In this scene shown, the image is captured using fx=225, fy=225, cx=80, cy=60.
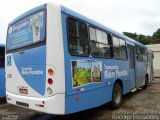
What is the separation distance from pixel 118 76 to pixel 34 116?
3.28 m

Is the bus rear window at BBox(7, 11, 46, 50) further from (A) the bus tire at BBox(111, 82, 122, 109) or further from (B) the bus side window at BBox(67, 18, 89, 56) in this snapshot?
(A) the bus tire at BBox(111, 82, 122, 109)

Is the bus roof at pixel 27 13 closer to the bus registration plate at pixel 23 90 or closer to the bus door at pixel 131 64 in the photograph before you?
the bus registration plate at pixel 23 90

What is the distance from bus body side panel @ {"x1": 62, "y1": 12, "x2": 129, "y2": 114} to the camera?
5.17 meters

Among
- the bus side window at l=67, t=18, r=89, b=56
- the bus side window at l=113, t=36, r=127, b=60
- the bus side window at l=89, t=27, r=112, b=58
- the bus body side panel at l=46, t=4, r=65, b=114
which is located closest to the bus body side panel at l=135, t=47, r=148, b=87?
the bus side window at l=113, t=36, r=127, b=60

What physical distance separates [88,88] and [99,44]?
160cm

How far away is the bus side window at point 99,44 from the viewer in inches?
254

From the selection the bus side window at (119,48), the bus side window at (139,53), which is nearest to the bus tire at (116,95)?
the bus side window at (119,48)

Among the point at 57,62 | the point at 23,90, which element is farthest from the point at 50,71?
the point at 23,90

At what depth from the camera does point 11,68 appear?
644cm

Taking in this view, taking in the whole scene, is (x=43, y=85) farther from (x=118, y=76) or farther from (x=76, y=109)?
(x=118, y=76)

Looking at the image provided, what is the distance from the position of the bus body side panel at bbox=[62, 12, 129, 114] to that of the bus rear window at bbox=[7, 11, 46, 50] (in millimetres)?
617

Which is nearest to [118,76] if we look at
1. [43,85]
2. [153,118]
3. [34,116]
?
[153,118]

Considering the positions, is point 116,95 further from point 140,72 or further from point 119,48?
point 140,72

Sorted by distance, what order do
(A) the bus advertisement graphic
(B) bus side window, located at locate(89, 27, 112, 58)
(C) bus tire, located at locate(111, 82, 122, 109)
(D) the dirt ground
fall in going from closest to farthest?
(A) the bus advertisement graphic → (B) bus side window, located at locate(89, 27, 112, 58) → (D) the dirt ground → (C) bus tire, located at locate(111, 82, 122, 109)
